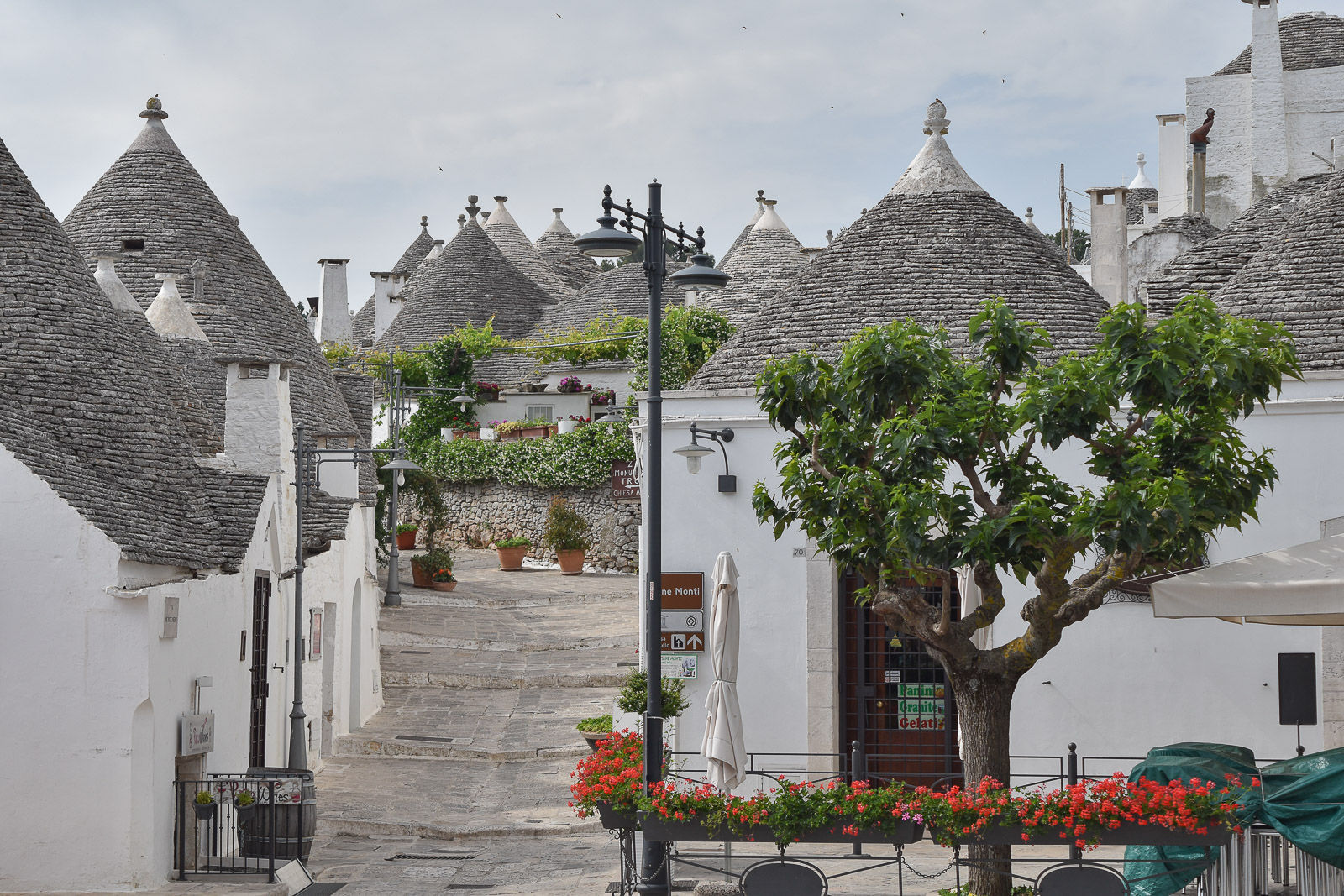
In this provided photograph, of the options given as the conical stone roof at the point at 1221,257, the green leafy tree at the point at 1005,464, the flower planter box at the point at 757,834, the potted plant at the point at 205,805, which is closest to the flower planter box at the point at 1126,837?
the flower planter box at the point at 757,834

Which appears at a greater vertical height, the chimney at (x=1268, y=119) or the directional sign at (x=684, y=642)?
the chimney at (x=1268, y=119)

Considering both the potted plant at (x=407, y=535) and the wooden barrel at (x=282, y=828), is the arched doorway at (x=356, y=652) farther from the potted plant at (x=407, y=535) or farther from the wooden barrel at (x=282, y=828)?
the potted plant at (x=407, y=535)

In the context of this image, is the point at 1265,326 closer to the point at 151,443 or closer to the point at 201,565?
the point at 201,565

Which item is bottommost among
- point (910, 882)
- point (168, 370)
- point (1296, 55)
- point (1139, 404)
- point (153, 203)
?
point (910, 882)

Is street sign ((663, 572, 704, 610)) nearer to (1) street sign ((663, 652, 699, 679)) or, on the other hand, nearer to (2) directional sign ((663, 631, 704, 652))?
(2) directional sign ((663, 631, 704, 652))

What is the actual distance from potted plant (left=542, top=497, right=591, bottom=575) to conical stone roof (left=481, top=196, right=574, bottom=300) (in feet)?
52.7

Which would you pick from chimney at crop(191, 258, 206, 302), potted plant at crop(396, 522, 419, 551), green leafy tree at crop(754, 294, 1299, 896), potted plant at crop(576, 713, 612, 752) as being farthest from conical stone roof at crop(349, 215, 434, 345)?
green leafy tree at crop(754, 294, 1299, 896)

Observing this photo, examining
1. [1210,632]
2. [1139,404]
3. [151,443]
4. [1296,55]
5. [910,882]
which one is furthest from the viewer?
[1296,55]

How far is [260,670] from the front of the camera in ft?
52.6

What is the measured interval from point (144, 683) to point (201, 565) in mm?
1506

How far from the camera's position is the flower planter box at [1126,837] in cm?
817

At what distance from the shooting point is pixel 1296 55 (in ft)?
91.3

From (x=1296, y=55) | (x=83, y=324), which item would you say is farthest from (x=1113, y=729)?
(x=1296, y=55)

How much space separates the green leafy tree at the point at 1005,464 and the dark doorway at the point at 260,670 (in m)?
8.33
